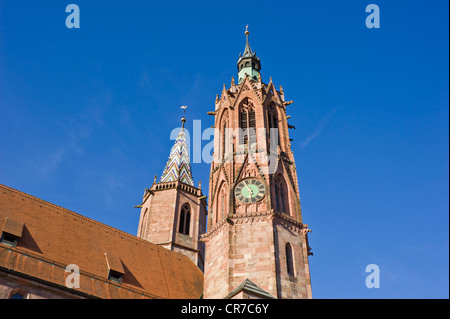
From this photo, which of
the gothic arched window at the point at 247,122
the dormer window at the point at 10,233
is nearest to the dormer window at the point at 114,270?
the dormer window at the point at 10,233

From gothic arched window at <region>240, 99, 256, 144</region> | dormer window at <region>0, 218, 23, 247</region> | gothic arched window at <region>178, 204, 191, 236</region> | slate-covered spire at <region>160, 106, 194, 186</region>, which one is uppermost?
slate-covered spire at <region>160, 106, 194, 186</region>

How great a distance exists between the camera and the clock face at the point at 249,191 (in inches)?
801

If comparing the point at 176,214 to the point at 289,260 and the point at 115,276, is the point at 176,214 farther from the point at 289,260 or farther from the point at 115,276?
the point at 289,260

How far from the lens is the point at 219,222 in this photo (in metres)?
20.1

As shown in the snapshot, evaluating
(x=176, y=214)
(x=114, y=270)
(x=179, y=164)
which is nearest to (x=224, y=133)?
(x=114, y=270)

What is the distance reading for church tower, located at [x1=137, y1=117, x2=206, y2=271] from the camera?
98.4 feet

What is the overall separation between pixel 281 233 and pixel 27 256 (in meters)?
9.96

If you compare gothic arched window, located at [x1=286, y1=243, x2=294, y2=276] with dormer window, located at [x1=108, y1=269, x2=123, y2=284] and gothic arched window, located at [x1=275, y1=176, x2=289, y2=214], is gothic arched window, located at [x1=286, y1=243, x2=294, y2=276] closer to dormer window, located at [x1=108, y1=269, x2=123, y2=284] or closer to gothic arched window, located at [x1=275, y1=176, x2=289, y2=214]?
gothic arched window, located at [x1=275, y1=176, x2=289, y2=214]

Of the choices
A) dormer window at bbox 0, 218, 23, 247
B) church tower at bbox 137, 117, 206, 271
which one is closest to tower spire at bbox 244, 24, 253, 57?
church tower at bbox 137, 117, 206, 271

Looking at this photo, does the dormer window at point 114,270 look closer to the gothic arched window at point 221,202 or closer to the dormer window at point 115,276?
the dormer window at point 115,276

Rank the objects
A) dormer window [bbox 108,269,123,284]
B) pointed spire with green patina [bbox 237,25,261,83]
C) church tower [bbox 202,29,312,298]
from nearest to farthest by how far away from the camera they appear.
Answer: church tower [bbox 202,29,312,298]
dormer window [bbox 108,269,123,284]
pointed spire with green patina [bbox 237,25,261,83]

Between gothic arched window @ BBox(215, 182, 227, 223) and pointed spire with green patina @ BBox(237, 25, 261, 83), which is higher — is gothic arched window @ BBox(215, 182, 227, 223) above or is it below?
below

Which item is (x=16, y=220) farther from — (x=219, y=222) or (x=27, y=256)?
(x=219, y=222)

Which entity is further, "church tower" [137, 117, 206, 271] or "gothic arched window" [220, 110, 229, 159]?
"church tower" [137, 117, 206, 271]
